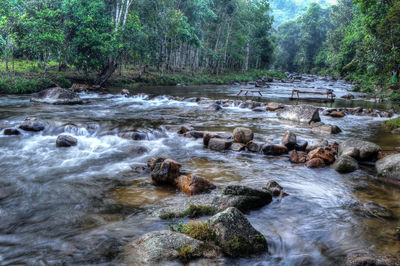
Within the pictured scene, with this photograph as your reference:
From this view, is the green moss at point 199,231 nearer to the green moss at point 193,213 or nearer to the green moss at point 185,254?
the green moss at point 185,254

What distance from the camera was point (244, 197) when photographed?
4.86 metres

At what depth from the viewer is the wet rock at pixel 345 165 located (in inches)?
280

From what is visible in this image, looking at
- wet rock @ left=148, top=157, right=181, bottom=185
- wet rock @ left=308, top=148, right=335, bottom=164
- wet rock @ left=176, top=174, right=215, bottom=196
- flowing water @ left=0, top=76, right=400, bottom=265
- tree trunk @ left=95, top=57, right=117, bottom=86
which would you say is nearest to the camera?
flowing water @ left=0, top=76, right=400, bottom=265

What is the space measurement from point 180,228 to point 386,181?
17.2ft

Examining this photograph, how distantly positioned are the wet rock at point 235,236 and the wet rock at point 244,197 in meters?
0.98

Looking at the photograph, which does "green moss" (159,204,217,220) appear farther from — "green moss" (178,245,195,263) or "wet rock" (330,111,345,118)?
"wet rock" (330,111,345,118)

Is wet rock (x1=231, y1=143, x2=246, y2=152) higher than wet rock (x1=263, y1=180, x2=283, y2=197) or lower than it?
higher

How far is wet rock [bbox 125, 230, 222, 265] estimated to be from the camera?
3.31 m

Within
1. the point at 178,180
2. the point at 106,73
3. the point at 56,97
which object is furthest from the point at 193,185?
the point at 106,73

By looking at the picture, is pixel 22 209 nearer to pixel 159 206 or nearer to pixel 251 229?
pixel 159 206

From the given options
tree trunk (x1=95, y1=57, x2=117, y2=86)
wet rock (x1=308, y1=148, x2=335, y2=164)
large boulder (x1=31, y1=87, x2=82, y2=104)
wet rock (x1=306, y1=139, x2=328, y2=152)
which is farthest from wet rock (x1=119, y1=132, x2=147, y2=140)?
tree trunk (x1=95, y1=57, x2=117, y2=86)

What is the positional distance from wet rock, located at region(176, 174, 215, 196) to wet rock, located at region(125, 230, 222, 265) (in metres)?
1.83

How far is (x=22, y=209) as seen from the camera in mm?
5008

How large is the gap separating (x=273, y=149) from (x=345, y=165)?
2018 millimetres
